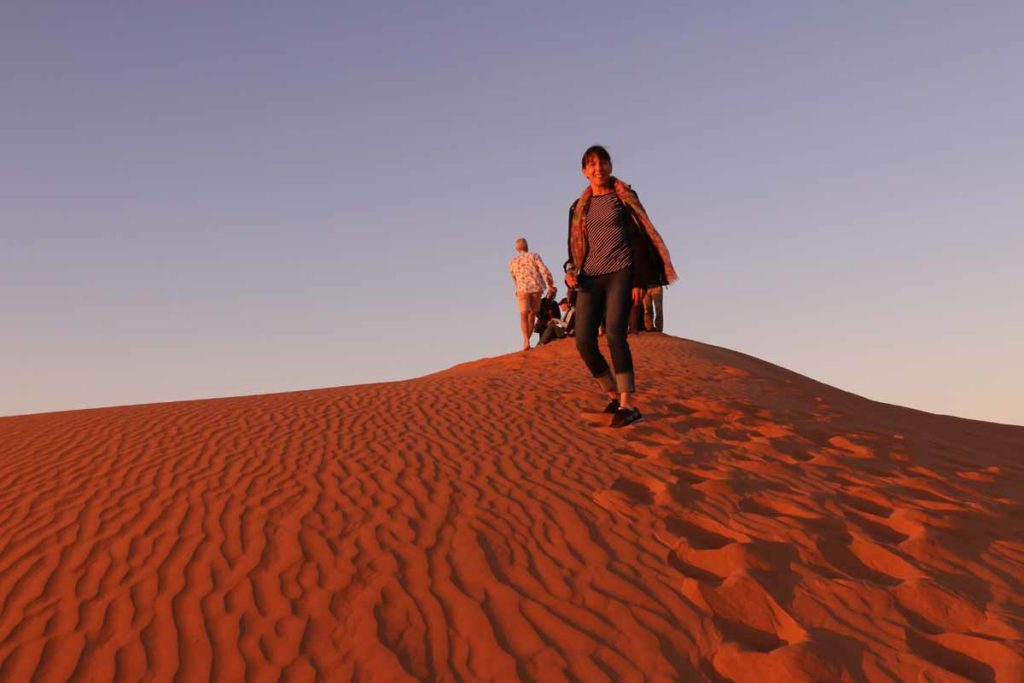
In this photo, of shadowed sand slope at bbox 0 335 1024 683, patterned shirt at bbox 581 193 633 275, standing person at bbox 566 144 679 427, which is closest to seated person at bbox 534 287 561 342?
shadowed sand slope at bbox 0 335 1024 683

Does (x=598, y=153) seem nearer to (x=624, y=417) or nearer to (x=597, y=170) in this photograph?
(x=597, y=170)

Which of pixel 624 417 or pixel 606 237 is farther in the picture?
pixel 624 417

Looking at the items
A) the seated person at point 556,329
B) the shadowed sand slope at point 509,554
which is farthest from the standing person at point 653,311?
the shadowed sand slope at point 509,554

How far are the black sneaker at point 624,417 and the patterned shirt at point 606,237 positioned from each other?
55.8 inches

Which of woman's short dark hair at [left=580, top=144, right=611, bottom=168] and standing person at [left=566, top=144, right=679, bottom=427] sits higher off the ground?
woman's short dark hair at [left=580, top=144, right=611, bottom=168]

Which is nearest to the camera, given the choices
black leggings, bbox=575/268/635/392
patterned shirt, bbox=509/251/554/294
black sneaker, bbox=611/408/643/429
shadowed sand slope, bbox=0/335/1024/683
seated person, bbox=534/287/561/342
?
shadowed sand slope, bbox=0/335/1024/683

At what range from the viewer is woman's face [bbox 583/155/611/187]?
6.62m

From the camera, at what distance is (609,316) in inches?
260

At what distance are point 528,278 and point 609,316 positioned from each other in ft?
26.6

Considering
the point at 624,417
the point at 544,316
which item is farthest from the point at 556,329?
the point at 624,417

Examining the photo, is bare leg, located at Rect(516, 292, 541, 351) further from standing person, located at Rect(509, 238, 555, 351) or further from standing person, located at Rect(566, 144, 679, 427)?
standing person, located at Rect(566, 144, 679, 427)

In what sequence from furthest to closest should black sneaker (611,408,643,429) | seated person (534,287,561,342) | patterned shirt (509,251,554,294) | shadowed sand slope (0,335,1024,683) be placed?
seated person (534,287,561,342)
patterned shirt (509,251,554,294)
black sneaker (611,408,643,429)
shadowed sand slope (0,335,1024,683)

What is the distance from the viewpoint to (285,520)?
5.07 m

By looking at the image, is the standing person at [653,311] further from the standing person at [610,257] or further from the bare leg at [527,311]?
the standing person at [610,257]
